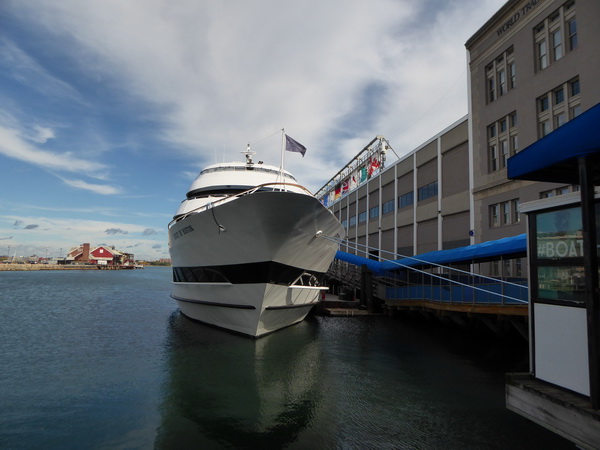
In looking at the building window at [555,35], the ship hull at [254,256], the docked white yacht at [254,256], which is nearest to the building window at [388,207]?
the building window at [555,35]

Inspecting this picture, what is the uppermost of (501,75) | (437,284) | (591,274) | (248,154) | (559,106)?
(501,75)

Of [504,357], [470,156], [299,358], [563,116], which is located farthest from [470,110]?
[299,358]

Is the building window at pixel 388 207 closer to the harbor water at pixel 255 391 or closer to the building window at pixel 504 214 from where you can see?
the building window at pixel 504 214

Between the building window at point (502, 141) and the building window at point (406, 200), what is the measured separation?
783cm

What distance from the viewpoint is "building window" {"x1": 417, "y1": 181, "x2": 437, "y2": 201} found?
81.6 feet

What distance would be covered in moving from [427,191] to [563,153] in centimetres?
2276

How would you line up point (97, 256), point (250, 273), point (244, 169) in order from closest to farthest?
point (250, 273) < point (244, 169) < point (97, 256)

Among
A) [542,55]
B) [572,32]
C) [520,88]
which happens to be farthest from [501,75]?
[572,32]

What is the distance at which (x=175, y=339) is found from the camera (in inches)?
555

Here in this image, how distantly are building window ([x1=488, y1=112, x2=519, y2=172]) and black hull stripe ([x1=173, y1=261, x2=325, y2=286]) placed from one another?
1277cm

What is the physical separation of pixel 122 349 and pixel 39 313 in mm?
12490

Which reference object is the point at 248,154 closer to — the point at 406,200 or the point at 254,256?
the point at 254,256

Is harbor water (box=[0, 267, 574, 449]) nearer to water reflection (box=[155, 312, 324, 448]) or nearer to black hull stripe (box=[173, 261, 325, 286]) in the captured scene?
water reflection (box=[155, 312, 324, 448])

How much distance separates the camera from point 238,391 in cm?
854
